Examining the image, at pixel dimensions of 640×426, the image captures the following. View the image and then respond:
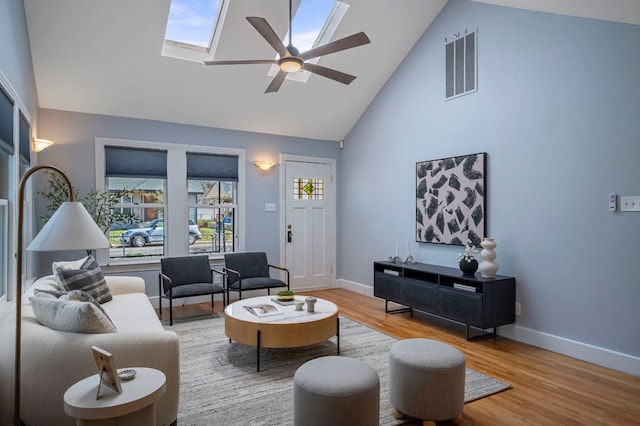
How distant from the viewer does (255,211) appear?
624 cm

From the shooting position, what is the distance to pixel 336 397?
6.93ft

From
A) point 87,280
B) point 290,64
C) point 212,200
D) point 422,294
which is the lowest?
point 422,294

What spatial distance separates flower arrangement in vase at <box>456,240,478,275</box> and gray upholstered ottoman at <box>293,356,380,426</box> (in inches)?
93.4

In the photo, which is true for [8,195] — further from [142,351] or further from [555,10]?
[555,10]

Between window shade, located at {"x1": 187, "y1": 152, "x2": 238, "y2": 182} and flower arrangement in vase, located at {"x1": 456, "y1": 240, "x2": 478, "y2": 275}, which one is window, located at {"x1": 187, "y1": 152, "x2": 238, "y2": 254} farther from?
flower arrangement in vase, located at {"x1": 456, "y1": 240, "x2": 478, "y2": 275}

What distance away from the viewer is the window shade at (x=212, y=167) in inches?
228

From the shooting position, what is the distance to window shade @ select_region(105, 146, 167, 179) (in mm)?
5249

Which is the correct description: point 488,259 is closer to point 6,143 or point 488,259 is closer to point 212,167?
point 212,167

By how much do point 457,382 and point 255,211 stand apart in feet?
14.3

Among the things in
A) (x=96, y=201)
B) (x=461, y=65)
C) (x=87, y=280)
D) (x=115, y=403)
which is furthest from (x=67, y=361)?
(x=461, y=65)

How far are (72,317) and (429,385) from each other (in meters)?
2.13

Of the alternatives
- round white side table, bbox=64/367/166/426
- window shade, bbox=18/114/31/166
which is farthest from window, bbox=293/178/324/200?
round white side table, bbox=64/367/166/426

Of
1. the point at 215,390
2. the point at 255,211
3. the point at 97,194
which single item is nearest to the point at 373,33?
the point at 255,211

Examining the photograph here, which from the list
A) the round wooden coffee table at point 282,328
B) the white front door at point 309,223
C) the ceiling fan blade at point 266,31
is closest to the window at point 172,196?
the white front door at point 309,223
